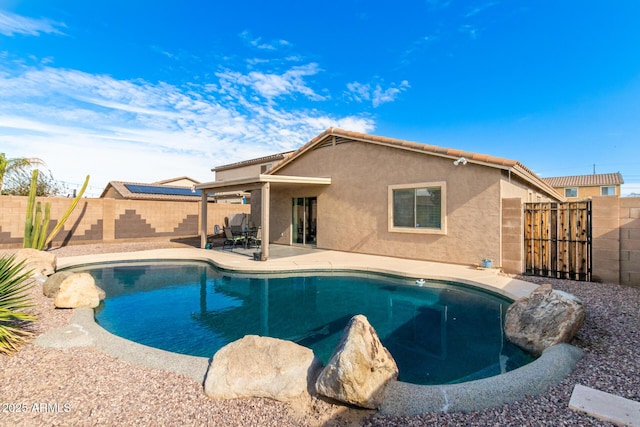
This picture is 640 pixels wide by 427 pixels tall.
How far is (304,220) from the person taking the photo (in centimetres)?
1661

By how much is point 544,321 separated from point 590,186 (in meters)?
49.1

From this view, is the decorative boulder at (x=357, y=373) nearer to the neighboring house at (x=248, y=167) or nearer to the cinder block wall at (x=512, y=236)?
the cinder block wall at (x=512, y=236)

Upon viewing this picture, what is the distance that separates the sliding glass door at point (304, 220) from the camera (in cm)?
1617

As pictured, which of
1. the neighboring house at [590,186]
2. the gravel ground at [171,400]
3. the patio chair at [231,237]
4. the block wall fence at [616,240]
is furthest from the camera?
the neighboring house at [590,186]

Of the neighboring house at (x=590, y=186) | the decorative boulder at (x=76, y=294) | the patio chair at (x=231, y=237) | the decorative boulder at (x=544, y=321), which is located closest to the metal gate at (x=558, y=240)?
the decorative boulder at (x=544, y=321)

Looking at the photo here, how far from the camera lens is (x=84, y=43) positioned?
45.9 feet

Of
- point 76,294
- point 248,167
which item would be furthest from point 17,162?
point 76,294

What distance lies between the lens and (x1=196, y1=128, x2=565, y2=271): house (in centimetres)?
1056

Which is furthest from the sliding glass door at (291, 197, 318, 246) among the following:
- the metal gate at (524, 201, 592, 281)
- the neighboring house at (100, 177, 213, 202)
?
the neighboring house at (100, 177, 213, 202)

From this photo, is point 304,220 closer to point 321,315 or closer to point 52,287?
point 321,315

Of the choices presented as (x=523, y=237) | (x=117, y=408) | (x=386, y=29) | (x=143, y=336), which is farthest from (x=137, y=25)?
(x=523, y=237)

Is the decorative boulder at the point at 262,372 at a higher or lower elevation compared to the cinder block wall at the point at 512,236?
lower

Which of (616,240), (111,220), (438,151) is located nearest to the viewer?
(616,240)

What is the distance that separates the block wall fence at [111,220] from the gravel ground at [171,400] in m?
14.5
